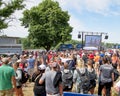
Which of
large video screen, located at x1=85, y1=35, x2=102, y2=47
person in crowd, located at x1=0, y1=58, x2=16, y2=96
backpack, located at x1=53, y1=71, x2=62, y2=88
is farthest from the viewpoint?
large video screen, located at x1=85, y1=35, x2=102, y2=47

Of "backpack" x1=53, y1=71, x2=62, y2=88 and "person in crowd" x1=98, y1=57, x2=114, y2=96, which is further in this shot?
"person in crowd" x1=98, y1=57, x2=114, y2=96

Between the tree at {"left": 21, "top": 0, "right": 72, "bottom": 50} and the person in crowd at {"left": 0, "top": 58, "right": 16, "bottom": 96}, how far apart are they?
54663 mm

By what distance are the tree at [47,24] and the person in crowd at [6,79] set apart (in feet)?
179

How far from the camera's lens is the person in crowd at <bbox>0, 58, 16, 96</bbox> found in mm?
10453

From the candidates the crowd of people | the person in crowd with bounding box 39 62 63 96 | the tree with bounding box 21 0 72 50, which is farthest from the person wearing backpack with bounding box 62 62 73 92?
the tree with bounding box 21 0 72 50

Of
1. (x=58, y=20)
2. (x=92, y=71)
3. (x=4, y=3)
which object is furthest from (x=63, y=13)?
(x=92, y=71)

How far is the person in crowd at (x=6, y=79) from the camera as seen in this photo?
10453 mm

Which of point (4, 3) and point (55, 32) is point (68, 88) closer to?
point (4, 3)

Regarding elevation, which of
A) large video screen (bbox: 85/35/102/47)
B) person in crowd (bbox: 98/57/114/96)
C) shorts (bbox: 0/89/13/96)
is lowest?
shorts (bbox: 0/89/13/96)

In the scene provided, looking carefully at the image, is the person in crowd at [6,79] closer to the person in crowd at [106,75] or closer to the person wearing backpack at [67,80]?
the person wearing backpack at [67,80]

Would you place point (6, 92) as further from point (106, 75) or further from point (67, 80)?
point (106, 75)

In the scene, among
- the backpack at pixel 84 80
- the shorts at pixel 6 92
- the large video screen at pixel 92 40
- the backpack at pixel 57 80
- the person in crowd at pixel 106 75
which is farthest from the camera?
the large video screen at pixel 92 40

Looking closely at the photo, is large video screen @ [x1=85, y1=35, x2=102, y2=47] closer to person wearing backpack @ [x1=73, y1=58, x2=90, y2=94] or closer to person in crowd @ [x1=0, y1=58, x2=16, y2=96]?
person wearing backpack @ [x1=73, y1=58, x2=90, y2=94]

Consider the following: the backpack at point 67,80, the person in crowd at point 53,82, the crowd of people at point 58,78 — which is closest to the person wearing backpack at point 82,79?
the crowd of people at point 58,78
